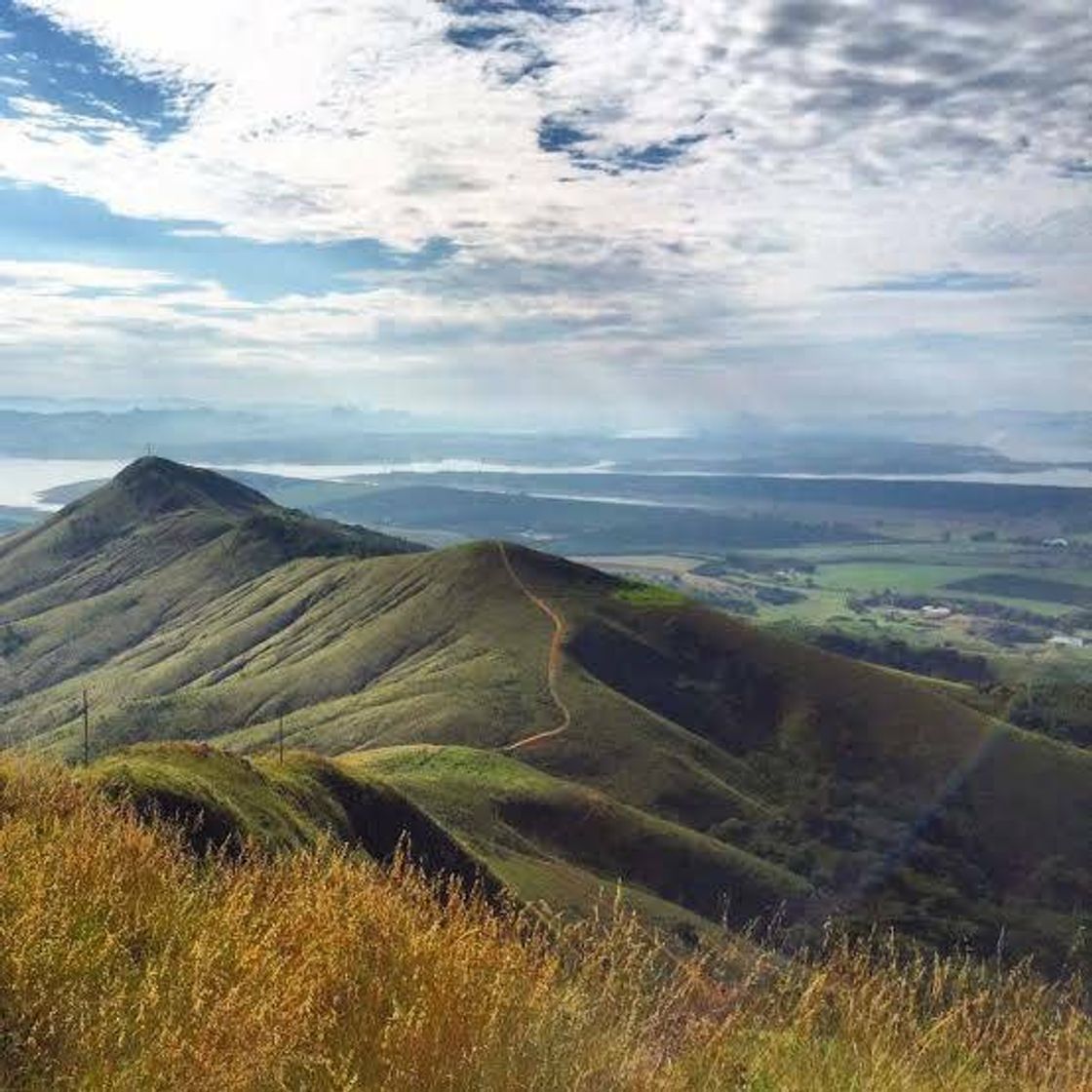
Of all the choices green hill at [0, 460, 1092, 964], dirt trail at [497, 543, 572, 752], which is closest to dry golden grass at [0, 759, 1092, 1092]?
green hill at [0, 460, 1092, 964]

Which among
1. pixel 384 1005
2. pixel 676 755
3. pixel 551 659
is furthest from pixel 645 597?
pixel 384 1005

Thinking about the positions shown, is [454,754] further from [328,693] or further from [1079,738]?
[1079,738]

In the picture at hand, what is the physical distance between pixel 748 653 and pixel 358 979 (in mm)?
157254

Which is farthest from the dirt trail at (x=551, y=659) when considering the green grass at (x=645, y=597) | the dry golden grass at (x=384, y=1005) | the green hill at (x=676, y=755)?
the dry golden grass at (x=384, y=1005)

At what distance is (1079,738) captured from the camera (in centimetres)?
17462

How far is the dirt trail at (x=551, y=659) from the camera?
12505cm

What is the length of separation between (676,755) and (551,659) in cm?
2844

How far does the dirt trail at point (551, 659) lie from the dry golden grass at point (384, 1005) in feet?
370

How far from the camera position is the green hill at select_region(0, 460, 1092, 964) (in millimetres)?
97438

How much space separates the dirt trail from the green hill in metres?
0.60

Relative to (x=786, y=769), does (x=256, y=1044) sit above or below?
above

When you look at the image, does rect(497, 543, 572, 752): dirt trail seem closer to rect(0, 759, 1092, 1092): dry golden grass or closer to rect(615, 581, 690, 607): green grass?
rect(615, 581, 690, 607): green grass

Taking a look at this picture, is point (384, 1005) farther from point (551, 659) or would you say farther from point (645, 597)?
point (645, 597)

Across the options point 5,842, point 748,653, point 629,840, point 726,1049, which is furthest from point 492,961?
point 748,653
